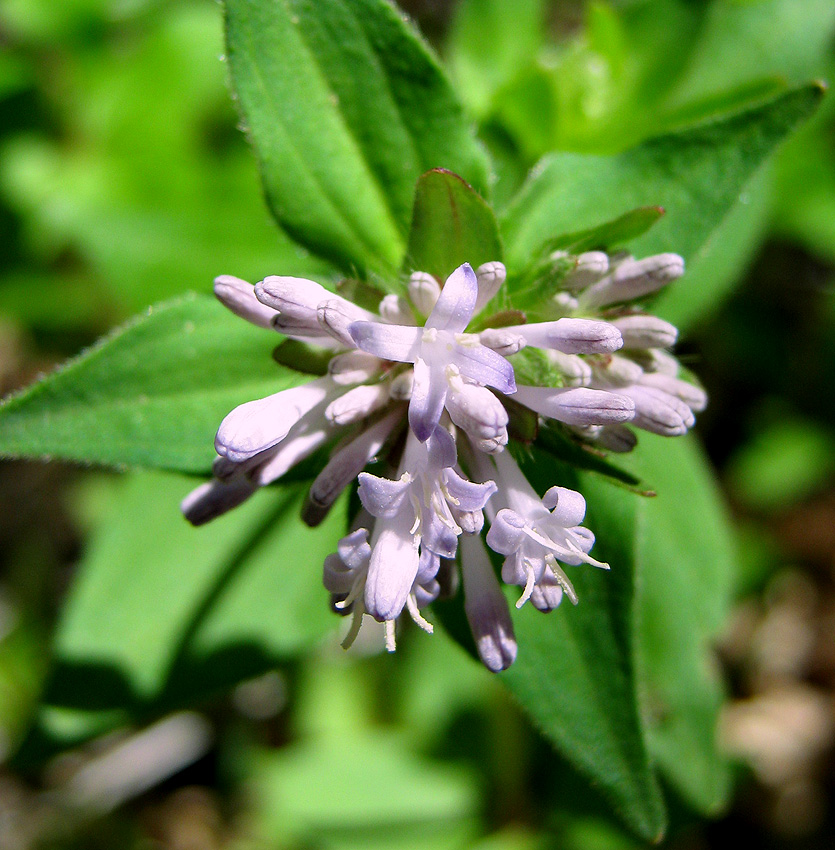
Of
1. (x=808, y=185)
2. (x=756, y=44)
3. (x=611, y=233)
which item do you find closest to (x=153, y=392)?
(x=611, y=233)

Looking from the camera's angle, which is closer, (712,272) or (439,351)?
(439,351)

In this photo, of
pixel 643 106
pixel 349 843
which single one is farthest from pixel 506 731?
pixel 643 106

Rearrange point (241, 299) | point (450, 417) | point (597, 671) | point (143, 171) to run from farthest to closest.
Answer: point (143, 171)
point (597, 671)
point (241, 299)
point (450, 417)

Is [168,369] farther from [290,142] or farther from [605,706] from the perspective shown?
[605,706]

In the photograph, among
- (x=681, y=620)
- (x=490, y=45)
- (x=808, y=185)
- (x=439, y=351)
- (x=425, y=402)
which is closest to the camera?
(x=425, y=402)

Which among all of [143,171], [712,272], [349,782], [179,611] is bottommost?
[349,782]

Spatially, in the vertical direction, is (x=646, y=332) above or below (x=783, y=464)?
above

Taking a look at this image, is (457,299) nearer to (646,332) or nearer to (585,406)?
(585,406)
